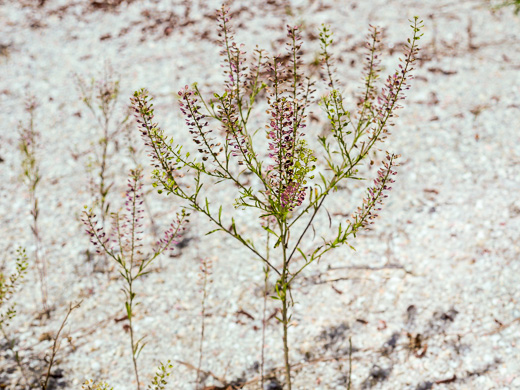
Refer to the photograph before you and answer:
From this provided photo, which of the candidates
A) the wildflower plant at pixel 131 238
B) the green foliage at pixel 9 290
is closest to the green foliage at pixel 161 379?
the wildflower plant at pixel 131 238

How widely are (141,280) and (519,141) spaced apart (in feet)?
14.3

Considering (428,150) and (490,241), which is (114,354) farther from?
(428,150)

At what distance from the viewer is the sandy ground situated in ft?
11.6

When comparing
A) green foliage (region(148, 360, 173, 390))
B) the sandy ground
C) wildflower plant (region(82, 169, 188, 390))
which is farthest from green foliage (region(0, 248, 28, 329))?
green foliage (region(148, 360, 173, 390))

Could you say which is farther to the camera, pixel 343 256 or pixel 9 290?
pixel 343 256

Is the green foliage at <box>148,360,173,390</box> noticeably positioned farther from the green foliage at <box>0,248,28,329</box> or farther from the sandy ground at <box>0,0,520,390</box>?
the green foliage at <box>0,248,28,329</box>

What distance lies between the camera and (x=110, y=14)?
332 inches

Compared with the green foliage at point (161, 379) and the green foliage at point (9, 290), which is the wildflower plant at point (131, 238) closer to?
the green foliage at point (161, 379)

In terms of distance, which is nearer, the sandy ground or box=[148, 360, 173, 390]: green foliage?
box=[148, 360, 173, 390]: green foliage

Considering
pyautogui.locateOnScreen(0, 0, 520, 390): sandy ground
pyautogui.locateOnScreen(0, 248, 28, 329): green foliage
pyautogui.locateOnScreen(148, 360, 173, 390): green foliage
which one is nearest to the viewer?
pyautogui.locateOnScreen(148, 360, 173, 390): green foliage

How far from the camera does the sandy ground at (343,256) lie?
3.52 metres

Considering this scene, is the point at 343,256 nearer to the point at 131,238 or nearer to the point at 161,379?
the point at 131,238

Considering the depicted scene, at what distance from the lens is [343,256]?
431 cm

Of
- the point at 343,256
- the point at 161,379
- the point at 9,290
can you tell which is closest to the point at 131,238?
the point at 161,379
